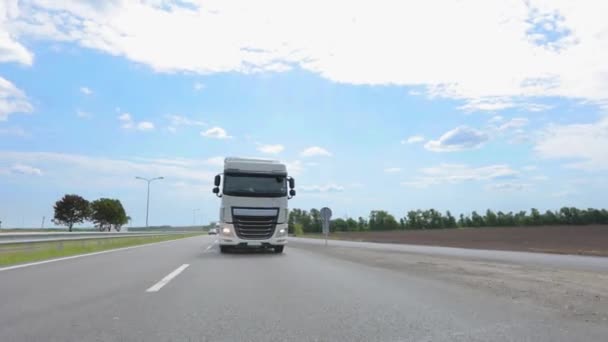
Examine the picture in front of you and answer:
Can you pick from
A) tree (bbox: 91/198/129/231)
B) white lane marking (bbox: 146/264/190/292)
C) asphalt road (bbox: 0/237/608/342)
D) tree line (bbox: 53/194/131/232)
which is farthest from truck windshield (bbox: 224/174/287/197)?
tree (bbox: 91/198/129/231)

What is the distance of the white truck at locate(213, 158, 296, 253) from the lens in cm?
1861

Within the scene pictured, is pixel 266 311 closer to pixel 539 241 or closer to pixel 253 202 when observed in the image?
pixel 253 202

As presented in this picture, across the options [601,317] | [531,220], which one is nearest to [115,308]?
[601,317]

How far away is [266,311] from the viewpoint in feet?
21.8

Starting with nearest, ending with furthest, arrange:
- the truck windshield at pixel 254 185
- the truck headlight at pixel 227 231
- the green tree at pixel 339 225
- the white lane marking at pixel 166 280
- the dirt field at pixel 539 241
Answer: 1. the white lane marking at pixel 166 280
2. the truck headlight at pixel 227 231
3. the truck windshield at pixel 254 185
4. the dirt field at pixel 539 241
5. the green tree at pixel 339 225

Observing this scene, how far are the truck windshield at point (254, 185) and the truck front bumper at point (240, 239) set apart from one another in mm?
1229

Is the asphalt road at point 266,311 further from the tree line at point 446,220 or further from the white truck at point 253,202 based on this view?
the tree line at point 446,220

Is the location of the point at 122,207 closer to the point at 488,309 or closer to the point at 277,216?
the point at 277,216

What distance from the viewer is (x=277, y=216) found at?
1906 cm

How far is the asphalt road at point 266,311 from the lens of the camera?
5.35 metres

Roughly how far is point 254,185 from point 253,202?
0.66 m

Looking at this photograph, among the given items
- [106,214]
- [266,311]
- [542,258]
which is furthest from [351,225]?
[266,311]

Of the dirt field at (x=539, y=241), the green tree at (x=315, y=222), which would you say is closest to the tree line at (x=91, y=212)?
the green tree at (x=315, y=222)

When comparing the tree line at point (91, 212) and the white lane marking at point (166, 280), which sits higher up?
the tree line at point (91, 212)
